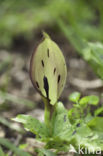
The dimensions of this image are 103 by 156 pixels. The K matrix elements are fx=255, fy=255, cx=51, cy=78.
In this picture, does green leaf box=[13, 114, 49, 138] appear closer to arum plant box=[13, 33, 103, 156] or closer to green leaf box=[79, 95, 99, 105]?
arum plant box=[13, 33, 103, 156]

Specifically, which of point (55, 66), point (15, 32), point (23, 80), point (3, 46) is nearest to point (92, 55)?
point (55, 66)

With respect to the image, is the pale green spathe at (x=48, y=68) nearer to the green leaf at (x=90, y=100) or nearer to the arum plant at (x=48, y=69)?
the arum plant at (x=48, y=69)

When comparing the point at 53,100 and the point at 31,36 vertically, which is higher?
the point at 31,36

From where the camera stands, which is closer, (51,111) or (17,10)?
(51,111)

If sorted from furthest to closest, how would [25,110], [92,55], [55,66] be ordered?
[25,110]
[92,55]
[55,66]

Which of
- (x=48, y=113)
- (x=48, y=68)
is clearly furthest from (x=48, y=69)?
(x=48, y=113)

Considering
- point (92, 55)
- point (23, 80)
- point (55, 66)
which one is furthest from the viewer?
point (23, 80)

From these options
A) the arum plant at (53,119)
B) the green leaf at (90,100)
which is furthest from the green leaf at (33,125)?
the green leaf at (90,100)

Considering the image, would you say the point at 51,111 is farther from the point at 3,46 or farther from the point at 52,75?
the point at 3,46
